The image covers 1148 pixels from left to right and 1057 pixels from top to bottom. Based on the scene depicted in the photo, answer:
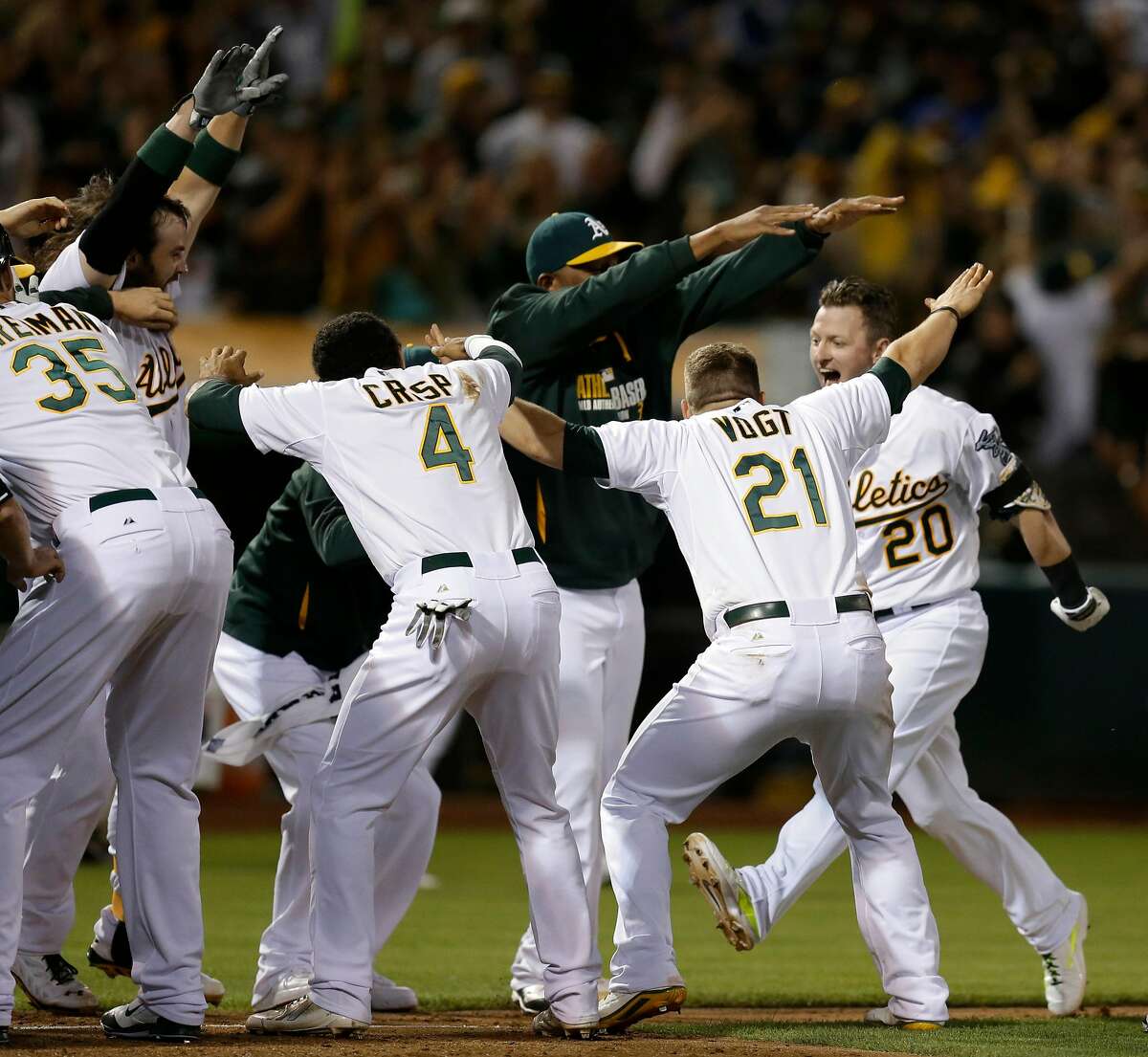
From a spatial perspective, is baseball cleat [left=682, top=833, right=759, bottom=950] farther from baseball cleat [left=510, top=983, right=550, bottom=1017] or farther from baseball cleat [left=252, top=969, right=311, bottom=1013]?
baseball cleat [left=252, top=969, right=311, bottom=1013]

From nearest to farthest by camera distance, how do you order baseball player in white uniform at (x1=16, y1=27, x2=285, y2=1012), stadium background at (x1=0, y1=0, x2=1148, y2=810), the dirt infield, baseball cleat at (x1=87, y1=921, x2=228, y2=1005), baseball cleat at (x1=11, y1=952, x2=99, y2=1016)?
1. the dirt infield
2. baseball player in white uniform at (x1=16, y1=27, x2=285, y2=1012)
3. baseball cleat at (x1=11, y1=952, x2=99, y2=1016)
4. baseball cleat at (x1=87, y1=921, x2=228, y2=1005)
5. stadium background at (x1=0, y1=0, x2=1148, y2=810)

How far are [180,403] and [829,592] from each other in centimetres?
221

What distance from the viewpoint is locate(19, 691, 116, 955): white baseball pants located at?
5699 mm

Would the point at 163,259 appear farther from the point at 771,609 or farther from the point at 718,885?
the point at 718,885

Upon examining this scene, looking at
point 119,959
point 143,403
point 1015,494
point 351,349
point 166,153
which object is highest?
point 166,153

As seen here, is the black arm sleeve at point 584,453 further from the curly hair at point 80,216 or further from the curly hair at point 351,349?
the curly hair at point 80,216

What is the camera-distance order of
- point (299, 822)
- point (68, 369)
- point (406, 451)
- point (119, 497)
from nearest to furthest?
point (119, 497), point (68, 369), point (406, 451), point (299, 822)

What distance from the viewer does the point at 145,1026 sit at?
4945 mm

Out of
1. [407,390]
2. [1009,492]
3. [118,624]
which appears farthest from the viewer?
[1009,492]

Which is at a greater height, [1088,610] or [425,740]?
[425,740]

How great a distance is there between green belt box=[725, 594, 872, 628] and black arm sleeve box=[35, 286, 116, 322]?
2.01m

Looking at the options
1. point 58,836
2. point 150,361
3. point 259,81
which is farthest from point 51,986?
point 259,81

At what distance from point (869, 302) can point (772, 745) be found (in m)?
1.96

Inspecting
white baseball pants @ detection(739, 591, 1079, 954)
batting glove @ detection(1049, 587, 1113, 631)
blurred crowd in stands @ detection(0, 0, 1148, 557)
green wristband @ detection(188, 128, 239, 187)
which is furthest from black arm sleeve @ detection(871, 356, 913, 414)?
blurred crowd in stands @ detection(0, 0, 1148, 557)
